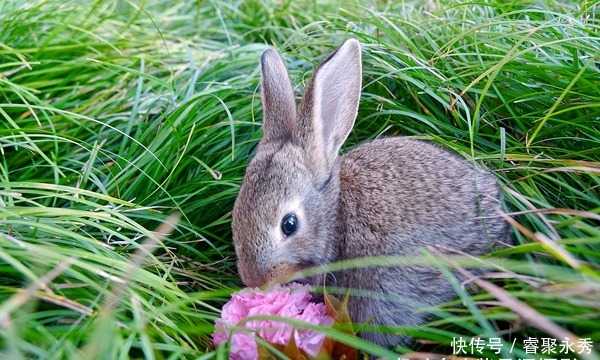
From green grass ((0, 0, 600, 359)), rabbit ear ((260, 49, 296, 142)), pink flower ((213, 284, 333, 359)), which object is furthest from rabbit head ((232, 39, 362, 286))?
green grass ((0, 0, 600, 359))

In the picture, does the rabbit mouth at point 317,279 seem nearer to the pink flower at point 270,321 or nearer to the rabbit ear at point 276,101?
the pink flower at point 270,321

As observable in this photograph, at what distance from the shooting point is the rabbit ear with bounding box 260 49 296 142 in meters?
4.20

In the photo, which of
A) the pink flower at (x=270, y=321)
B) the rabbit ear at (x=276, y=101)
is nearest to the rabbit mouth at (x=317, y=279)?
the pink flower at (x=270, y=321)

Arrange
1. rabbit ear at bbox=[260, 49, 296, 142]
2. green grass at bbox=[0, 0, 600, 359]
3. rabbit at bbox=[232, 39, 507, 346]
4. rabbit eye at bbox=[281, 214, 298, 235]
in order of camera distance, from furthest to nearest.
Answer: rabbit ear at bbox=[260, 49, 296, 142]
rabbit eye at bbox=[281, 214, 298, 235]
rabbit at bbox=[232, 39, 507, 346]
green grass at bbox=[0, 0, 600, 359]

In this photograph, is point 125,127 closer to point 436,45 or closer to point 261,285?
point 261,285

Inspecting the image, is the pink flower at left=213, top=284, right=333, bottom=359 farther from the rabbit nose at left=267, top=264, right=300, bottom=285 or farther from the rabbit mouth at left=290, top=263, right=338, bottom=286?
the rabbit mouth at left=290, top=263, right=338, bottom=286

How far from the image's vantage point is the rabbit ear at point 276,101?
4199 millimetres

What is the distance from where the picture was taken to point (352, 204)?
3941 millimetres

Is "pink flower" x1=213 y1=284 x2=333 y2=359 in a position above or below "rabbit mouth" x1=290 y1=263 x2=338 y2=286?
above

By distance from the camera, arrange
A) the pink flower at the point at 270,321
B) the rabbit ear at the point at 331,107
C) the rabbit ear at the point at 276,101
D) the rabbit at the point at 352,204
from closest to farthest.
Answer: the pink flower at the point at 270,321 → the rabbit at the point at 352,204 → the rabbit ear at the point at 331,107 → the rabbit ear at the point at 276,101

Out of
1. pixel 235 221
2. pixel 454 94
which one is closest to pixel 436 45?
pixel 454 94

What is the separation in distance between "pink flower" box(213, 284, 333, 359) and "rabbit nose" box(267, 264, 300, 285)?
1.8 inches

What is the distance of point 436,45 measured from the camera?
15.3 feet

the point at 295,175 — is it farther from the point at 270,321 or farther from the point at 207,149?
the point at 207,149
